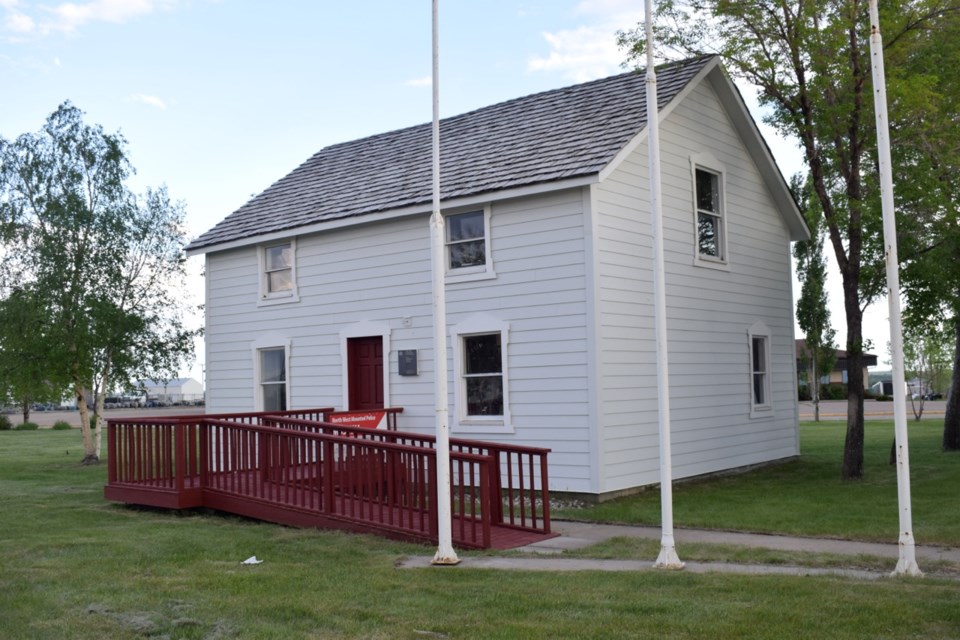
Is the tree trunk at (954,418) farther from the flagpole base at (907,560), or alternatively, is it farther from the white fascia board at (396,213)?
the flagpole base at (907,560)

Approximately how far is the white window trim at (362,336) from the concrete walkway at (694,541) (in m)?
5.65

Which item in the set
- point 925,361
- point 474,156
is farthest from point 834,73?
point 925,361

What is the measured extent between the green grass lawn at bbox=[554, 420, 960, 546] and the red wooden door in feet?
16.3

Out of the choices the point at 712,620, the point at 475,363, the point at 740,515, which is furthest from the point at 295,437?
the point at 712,620

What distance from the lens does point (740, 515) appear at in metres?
12.0

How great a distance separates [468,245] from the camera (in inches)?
615

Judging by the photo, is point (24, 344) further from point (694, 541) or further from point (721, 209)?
point (694, 541)

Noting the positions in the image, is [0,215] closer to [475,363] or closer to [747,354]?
[475,363]

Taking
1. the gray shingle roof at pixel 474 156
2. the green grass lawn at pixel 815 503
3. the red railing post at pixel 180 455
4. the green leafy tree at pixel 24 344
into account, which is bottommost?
the green grass lawn at pixel 815 503

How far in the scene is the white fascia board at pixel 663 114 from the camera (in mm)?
13920

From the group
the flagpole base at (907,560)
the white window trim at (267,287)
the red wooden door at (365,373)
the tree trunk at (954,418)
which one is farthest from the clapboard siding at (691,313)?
the white window trim at (267,287)

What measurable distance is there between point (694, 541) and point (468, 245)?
7.03 m

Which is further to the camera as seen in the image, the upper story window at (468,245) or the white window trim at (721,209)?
the white window trim at (721,209)

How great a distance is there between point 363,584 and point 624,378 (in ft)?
24.0
